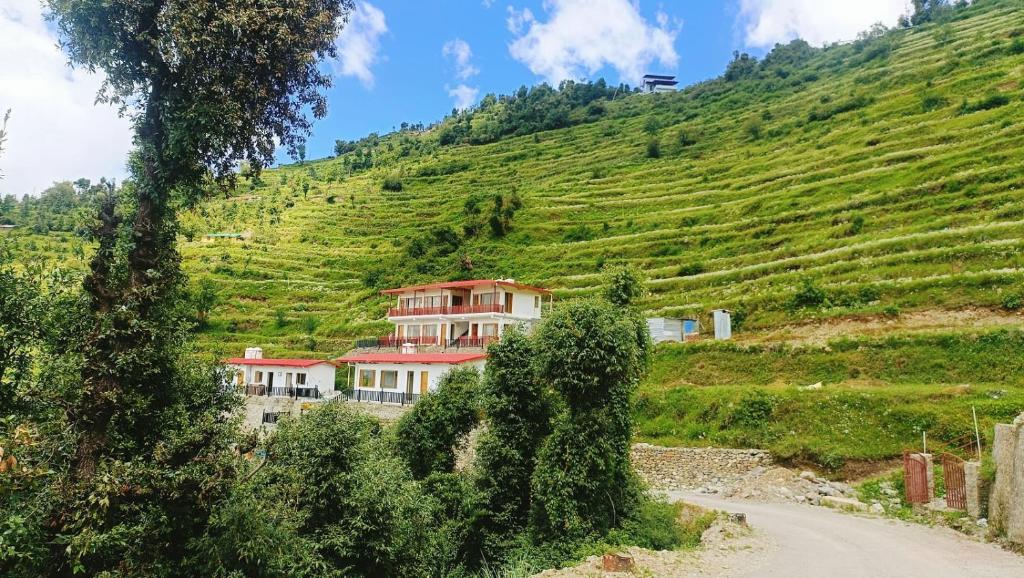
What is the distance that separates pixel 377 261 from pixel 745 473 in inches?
2298

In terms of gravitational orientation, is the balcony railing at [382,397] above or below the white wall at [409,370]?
below

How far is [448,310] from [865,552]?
35.5 meters

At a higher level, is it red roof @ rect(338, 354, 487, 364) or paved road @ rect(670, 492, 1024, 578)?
red roof @ rect(338, 354, 487, 364)

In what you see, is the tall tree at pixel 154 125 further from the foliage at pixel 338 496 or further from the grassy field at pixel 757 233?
the foliage at pixel 338 496

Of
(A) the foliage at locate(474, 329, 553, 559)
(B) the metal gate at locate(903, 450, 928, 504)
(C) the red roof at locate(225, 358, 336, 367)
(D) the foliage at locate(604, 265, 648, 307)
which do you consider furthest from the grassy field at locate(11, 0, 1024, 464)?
(D) the foliage at locate(604, 265, 648, 307)

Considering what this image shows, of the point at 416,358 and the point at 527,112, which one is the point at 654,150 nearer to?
the point at 527,112

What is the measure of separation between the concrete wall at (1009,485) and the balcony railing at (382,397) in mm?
28145

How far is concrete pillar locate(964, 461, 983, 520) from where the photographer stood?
610 inches

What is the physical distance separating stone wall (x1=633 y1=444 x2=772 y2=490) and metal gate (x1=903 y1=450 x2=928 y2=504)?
582 centimetres

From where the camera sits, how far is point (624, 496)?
716 inches

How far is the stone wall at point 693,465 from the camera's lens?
24844 millimetres

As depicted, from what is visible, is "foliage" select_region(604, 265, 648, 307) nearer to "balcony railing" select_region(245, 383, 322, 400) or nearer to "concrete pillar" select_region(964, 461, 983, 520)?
"concrete pillar" select_region(964, 461, 983, 520)

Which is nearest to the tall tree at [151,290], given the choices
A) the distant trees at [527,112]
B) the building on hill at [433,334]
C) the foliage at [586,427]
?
the foliage at [586,427]

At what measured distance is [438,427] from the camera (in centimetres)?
2372
